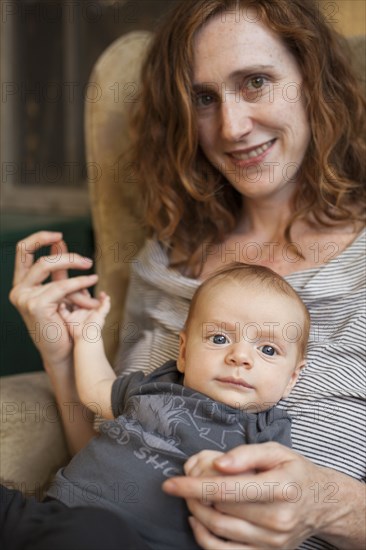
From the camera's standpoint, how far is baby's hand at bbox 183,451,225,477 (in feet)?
3.12

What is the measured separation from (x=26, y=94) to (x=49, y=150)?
0.23 metres

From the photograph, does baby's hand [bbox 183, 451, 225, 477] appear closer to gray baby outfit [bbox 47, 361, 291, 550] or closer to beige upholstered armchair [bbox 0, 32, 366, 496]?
gray baby outfit [bbox 47, 361, 291, 550]

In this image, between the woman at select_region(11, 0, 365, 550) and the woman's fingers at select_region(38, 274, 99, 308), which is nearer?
the woman at select_region(11, 0, 365, 550)

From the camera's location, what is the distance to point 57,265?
1362 mm

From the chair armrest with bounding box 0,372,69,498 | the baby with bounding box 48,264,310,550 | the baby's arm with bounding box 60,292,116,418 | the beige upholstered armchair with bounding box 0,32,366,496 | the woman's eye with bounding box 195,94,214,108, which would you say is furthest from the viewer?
the beige upholstered armchair with bounding box 0,32,366,496

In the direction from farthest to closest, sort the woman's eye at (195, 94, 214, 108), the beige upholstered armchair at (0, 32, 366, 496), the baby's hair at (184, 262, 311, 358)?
the beige upholstered armchair at (0, 32, 366, 496)
the woman's eye at (195, 94, 214, 108)
the baby's hair at (184, 262, 311, 358)

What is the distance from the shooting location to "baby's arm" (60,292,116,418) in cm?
124

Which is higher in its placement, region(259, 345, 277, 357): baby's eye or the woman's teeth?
the woman's teeth

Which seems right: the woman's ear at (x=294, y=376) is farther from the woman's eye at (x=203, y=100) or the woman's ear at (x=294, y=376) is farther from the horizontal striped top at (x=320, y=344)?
the woman's eye at (x=203, y=100)

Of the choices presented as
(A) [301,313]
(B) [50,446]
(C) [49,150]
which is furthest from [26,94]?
(A) [301,313]

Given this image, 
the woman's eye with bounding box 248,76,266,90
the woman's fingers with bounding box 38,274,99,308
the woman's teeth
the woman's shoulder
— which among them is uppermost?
the woman's eye with bounding box 248,76,266,90

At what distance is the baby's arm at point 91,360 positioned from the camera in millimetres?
1242

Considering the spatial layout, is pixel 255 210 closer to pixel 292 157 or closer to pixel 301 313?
pixel 292 157

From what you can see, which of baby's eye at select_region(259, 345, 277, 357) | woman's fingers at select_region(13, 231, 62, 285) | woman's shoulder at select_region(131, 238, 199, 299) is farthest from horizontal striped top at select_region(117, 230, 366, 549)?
woman's fingers at select_region(13, 231, 62, 285)
